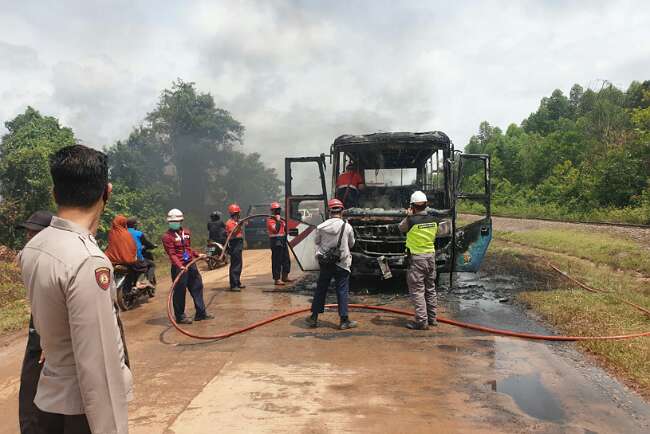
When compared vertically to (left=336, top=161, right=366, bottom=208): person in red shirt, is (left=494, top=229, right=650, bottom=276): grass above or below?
below

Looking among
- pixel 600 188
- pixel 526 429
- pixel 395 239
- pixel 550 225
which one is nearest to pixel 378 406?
pixel 526 429

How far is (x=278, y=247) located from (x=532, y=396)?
6.05 meters

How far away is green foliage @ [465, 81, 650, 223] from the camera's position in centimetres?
2353

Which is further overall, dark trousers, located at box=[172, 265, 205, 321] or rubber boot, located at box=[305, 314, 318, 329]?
dark trousers, located at box=[172, 265, 205, 321]

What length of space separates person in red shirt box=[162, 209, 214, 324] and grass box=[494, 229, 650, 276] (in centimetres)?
914

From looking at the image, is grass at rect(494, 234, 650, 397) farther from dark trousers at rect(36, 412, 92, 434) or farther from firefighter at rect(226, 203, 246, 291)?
firefighter at rect(226, 203, 246, 291)

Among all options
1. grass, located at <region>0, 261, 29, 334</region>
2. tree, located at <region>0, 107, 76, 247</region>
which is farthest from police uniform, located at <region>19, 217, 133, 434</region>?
tree, located at <region>0, 107, 76, 247</region>

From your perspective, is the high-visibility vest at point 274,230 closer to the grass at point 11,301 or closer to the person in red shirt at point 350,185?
the person in red shirt at point 350,185

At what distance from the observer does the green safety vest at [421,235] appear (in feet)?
19.8

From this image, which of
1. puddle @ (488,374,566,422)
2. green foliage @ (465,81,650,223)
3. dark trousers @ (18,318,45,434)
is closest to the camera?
dark trousers @ (18,318,45,434)

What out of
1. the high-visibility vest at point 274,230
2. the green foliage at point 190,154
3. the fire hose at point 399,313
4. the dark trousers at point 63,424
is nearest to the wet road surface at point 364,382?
the fire hose at point 399,313

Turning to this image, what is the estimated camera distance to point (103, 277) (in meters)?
1.46

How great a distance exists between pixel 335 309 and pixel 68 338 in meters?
5.83

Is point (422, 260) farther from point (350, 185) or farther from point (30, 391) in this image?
point (30, 391)
